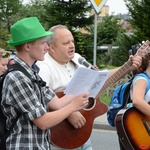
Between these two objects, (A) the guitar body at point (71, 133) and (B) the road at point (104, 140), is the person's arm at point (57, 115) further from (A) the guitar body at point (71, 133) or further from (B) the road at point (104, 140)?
(B) the road at point (104, 140)

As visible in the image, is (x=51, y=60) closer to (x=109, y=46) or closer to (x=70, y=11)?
(x=70, y=11)

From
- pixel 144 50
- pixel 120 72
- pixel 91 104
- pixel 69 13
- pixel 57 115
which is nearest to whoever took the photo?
pixel 57 115

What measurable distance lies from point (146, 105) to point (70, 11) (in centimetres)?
1737

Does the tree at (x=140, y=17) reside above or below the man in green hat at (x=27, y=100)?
below

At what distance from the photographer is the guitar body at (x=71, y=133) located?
3.51 metres

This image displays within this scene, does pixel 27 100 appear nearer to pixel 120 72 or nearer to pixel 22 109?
pixel 22 109

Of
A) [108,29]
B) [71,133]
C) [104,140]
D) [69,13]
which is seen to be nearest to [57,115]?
[71,133]

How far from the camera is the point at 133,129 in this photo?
3594mm

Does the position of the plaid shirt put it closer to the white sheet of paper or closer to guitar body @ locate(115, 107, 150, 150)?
the white sheet of paper

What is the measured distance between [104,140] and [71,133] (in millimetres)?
4872

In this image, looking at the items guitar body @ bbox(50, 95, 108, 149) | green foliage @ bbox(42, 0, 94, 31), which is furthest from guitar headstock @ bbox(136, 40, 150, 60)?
green foliage @ bbox(42, 0, 94, 31)

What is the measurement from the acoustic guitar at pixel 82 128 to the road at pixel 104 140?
158 inches

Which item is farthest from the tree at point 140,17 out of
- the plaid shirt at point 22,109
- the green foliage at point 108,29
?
the plaid shirt at point 22,109

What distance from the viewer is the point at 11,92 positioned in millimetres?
2498
